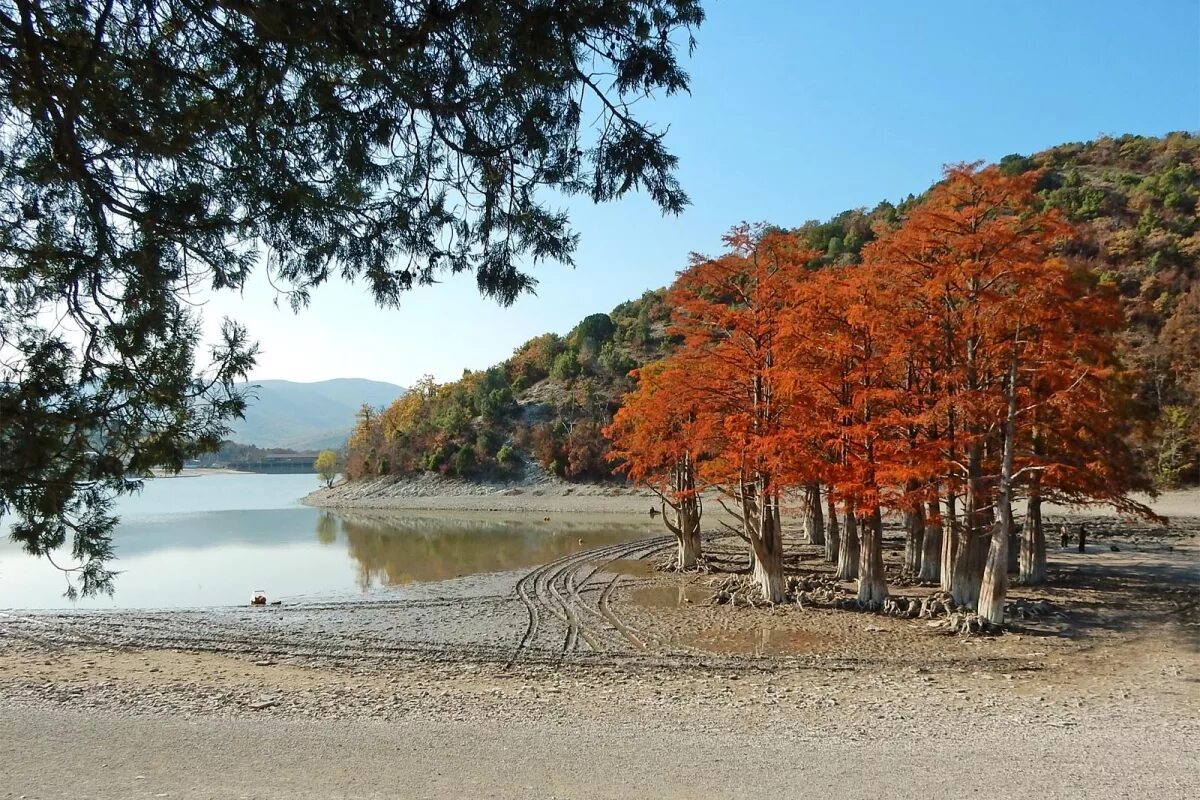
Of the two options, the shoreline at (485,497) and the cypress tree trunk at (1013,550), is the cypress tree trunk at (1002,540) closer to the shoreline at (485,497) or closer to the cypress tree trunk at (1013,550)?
the cypress tree trunk at (1013,550)

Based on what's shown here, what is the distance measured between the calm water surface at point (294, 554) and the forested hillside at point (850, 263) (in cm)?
1181

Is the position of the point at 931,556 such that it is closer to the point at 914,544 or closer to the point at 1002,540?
the point at 914,544

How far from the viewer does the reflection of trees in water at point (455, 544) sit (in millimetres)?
27594

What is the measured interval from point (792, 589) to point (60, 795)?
601 inches

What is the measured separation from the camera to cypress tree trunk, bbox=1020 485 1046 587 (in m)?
18.9

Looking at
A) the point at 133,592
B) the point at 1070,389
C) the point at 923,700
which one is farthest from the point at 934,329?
the point at 133,592

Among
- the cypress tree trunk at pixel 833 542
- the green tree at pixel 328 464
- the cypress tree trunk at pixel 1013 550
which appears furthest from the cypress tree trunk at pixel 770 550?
the green tree at pixel 328 464

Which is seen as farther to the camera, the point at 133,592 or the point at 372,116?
the point at 133,592

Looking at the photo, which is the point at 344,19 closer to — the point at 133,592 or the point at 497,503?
the point at 133,592

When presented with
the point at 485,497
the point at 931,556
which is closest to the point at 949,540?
the point at 931,556

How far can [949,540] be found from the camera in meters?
16.7

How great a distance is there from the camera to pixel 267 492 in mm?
90188

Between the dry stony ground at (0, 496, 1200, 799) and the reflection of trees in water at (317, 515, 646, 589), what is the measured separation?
1042 cm

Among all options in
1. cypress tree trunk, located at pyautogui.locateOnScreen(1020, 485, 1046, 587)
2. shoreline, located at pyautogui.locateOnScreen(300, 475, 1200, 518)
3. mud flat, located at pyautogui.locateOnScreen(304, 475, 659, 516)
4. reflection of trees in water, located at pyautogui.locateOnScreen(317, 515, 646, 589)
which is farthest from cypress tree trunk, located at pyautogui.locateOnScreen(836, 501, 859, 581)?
mud flat, located at pyautogui.locateOnScreen(304, 475, 659, 516)
